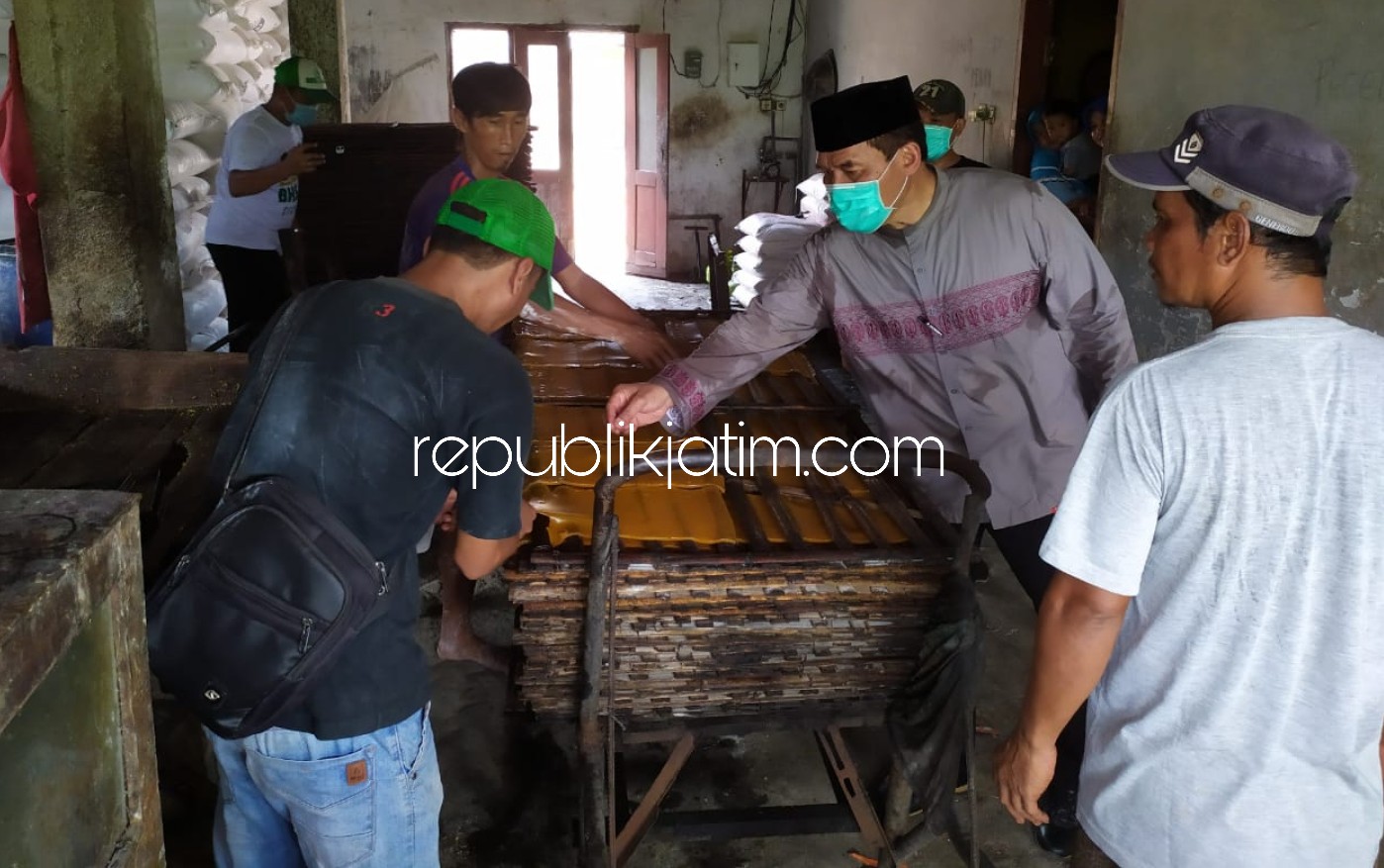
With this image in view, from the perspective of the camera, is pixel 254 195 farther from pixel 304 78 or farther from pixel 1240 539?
pixel 1240 539

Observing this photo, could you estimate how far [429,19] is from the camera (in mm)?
11992

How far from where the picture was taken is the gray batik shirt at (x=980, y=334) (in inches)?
101

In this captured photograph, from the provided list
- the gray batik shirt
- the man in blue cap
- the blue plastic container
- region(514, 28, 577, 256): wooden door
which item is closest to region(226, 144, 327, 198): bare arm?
the blue plastic container

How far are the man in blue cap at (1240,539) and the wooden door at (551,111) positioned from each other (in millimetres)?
11349

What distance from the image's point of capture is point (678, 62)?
40.2ft

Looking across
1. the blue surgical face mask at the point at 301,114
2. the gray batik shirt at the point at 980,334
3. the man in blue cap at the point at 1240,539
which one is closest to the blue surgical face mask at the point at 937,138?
the gray batik shirt at the point at 980,334

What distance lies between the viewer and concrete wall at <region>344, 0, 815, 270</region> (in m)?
12.0

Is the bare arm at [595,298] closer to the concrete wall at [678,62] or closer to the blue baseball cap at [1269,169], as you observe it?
the blue baseball cap at [1269,169]

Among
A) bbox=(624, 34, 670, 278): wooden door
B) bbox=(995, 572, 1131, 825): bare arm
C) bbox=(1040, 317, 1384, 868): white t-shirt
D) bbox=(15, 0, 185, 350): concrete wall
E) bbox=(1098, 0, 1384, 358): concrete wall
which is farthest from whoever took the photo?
bbox=(624, 34, 670, 278): wooden door

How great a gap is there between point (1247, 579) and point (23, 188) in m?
4.32

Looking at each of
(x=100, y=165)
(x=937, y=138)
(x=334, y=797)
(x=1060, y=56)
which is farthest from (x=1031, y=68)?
(x=334, y=797)

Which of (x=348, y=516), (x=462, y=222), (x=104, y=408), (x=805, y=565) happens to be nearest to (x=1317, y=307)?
(x=805, y=565)

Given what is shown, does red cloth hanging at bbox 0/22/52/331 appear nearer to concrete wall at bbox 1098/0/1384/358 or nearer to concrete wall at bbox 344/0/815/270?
concrete wall at bbox 1098/0/1384/358

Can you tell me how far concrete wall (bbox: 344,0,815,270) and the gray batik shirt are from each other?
33.2 ft
